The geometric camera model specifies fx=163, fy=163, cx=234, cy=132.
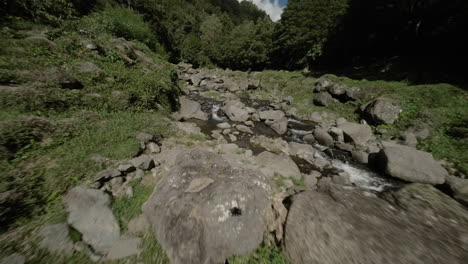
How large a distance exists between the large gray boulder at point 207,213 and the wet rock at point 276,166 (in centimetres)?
225

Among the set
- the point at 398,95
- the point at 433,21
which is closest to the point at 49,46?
the point at 398,95

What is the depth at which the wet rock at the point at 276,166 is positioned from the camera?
6312 millimetres

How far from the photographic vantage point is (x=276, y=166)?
6.65 m

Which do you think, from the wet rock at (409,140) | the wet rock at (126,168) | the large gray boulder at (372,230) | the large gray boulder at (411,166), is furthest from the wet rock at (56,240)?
the wet rock at (409,140)

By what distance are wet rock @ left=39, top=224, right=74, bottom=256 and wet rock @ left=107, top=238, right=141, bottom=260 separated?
2.04ft

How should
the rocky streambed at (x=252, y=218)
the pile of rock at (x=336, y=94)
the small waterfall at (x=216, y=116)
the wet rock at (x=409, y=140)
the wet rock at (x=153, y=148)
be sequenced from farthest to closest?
the pile of rock at (x=336, y=94)
the small waterfall at (x=216, y=116)
the wet rock at (x=409, y=140)
the wet rock at (x=153, y=148)
the rocky streambed at (x=252, y=218)

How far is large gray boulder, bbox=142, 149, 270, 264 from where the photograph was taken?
3021mm

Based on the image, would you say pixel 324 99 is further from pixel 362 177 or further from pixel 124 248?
pixel 124 248

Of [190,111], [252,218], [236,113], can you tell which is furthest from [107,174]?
[236,113]

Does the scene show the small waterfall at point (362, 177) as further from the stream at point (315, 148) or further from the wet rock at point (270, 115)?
the wet rock at point (270, 115)

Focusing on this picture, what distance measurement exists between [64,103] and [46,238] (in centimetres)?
565

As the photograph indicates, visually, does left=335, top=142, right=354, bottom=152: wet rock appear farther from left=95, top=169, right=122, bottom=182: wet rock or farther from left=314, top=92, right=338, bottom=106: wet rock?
left=95, top=169, right=122, bottom=182: wet rock

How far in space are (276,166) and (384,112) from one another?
31.2ft

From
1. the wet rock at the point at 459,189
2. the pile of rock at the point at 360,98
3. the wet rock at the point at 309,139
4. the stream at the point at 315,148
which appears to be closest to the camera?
the wet rock at the point at 459,189
